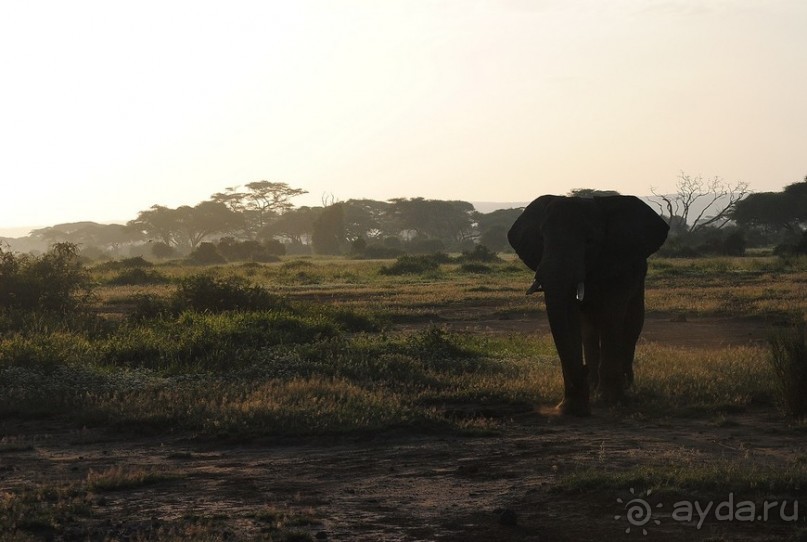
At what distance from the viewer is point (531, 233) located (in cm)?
1169

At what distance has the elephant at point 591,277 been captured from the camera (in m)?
10.4

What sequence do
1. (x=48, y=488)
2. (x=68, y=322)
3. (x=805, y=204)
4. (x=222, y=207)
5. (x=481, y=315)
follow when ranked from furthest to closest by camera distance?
(x=222, y=207) < (x=805, y=204) < (x=481, y=315) < (x=68, y=322) < (x=48, y=488)

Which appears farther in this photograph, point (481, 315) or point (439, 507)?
point (481, 315)

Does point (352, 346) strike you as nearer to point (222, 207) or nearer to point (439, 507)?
point (439, 507)

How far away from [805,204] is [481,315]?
2112 inches

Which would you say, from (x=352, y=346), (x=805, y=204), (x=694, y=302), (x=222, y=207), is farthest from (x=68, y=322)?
(x=222, y=207)

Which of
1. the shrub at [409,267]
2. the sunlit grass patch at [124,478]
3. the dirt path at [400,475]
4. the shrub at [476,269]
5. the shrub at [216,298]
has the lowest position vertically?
the dirt path at [400,475]

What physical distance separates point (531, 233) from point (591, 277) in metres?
0.94

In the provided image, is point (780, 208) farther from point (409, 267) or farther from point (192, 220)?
point (192, 220)

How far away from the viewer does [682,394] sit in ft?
36.9

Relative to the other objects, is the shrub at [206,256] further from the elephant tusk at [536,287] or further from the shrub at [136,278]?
the elephant tusk at [536,287]

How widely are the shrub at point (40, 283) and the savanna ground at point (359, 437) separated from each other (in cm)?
186

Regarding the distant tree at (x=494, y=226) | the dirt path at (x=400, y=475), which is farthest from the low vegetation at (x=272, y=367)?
the distant tree at (x=494, y=226)

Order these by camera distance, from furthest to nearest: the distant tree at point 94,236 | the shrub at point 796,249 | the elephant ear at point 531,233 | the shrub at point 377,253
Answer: the distant tree at point 94,236, the shrub at point 377,253, the shrub at point 796,249, the elephant ear at point 531,233
